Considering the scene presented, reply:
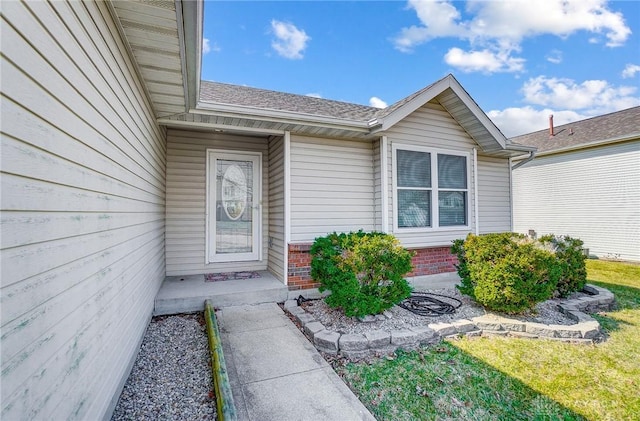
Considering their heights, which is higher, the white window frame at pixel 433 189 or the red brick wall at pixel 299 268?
the white window frame at pixel 433 189

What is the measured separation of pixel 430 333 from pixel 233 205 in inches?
161

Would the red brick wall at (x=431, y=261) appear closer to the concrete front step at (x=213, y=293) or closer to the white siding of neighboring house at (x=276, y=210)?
the white siding of neighboring house at (x=276, y=210)

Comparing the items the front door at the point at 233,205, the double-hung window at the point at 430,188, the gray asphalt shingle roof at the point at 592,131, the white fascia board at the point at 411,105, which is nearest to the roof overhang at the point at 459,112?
the white fascia board at the point at 411,105

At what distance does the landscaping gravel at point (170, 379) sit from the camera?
2201mm

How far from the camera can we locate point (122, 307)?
2430 mm

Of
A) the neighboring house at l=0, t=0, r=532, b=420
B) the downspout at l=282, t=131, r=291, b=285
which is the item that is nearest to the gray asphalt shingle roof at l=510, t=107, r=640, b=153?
the neighboring house at l=0, t=0, r=532, b=420

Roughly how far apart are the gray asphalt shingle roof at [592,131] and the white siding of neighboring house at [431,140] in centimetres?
768

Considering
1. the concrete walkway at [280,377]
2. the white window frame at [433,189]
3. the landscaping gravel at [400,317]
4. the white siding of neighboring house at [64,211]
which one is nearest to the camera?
the white siding of neighboring house at [64,211]

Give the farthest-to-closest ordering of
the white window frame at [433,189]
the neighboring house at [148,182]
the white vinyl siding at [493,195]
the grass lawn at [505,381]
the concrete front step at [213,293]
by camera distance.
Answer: the white vinyl siding at [493,195], the white window frame at [433,189], the concrete front step at [213,293], the grass lawn at [505,381], the neighboring house at [148,182]

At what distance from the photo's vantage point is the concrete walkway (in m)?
2.18

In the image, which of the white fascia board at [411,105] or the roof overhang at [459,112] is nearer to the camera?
the white fascia board at [411,105]

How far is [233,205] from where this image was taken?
565 centimetres

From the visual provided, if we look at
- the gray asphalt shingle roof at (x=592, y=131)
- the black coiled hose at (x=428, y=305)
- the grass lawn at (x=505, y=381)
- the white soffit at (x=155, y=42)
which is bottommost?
the grass lawn at (x=505, y=381)

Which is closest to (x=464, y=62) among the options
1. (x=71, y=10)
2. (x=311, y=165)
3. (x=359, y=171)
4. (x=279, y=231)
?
(x=359, y=171)
